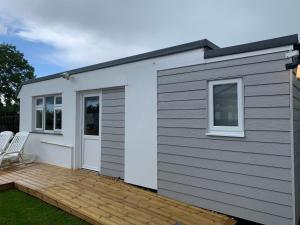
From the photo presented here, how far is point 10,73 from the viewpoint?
24.3m

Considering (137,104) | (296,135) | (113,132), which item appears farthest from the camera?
(113,132)

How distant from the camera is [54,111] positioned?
7.72 m

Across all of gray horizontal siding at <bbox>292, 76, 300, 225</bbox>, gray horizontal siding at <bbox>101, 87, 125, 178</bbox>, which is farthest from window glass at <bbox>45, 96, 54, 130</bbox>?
gray horizontal siding at <bbox>292, 76, 300, 225</bbox>

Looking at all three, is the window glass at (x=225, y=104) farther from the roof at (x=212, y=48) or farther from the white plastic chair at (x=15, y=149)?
the white plastic chair at (x=15, y=149)

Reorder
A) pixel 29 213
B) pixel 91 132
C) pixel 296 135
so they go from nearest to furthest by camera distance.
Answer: pixel 296 135 → pixel 29 213 → pixel 91 132

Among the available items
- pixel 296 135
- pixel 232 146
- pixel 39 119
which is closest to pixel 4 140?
pixel 39 119

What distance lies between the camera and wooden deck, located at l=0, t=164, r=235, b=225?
3.59 m

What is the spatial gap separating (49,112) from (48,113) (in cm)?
7

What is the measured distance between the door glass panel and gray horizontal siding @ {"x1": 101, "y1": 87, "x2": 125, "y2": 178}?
38 cm

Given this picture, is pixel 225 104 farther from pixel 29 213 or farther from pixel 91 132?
pixel 91 132

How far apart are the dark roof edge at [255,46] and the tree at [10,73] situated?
23192 millimetres

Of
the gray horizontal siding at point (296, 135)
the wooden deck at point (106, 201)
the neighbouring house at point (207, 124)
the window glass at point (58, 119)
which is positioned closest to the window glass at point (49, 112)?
the window glass at point (58, 119)

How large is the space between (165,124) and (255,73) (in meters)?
1.81

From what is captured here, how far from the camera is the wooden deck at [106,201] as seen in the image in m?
3.59
